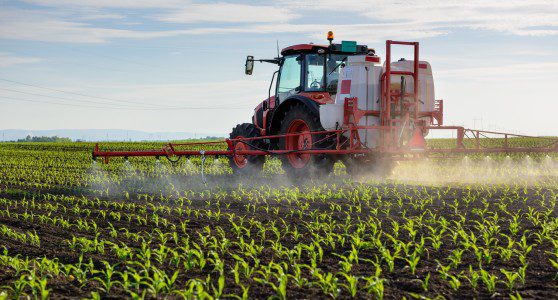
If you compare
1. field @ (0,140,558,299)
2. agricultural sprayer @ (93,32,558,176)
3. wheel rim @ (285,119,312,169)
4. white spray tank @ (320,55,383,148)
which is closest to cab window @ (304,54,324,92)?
agricultural sprayer @ (93,32,558,176)

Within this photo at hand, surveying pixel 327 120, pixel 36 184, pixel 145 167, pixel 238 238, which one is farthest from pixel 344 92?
pixel 145 167

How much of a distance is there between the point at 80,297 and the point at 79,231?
296 centimetres

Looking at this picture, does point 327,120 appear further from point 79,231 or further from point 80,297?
point 80,297

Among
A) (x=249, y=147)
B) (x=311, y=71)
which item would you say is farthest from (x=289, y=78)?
(x=249, y=147)

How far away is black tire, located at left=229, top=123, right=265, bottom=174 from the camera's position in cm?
1351

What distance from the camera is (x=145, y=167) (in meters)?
20.0

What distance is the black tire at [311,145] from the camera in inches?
452

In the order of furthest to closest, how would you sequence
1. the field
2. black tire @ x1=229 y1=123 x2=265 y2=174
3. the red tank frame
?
black tire @ x1=229 y1=123 x2=265 y2=174 < the red tank frame < the field

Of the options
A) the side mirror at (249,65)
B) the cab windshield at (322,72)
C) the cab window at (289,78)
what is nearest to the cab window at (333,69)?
the cab windshield at (322,72)

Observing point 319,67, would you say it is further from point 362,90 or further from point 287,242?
point 287,242

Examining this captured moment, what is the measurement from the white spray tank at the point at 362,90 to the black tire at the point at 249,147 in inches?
105

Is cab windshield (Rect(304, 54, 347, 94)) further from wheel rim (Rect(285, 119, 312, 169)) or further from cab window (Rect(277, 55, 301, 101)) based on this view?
wheel rim (Rect(285, 119, 312, 169))

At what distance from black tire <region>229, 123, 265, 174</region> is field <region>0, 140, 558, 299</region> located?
116cm

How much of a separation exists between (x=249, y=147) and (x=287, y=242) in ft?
23.9
